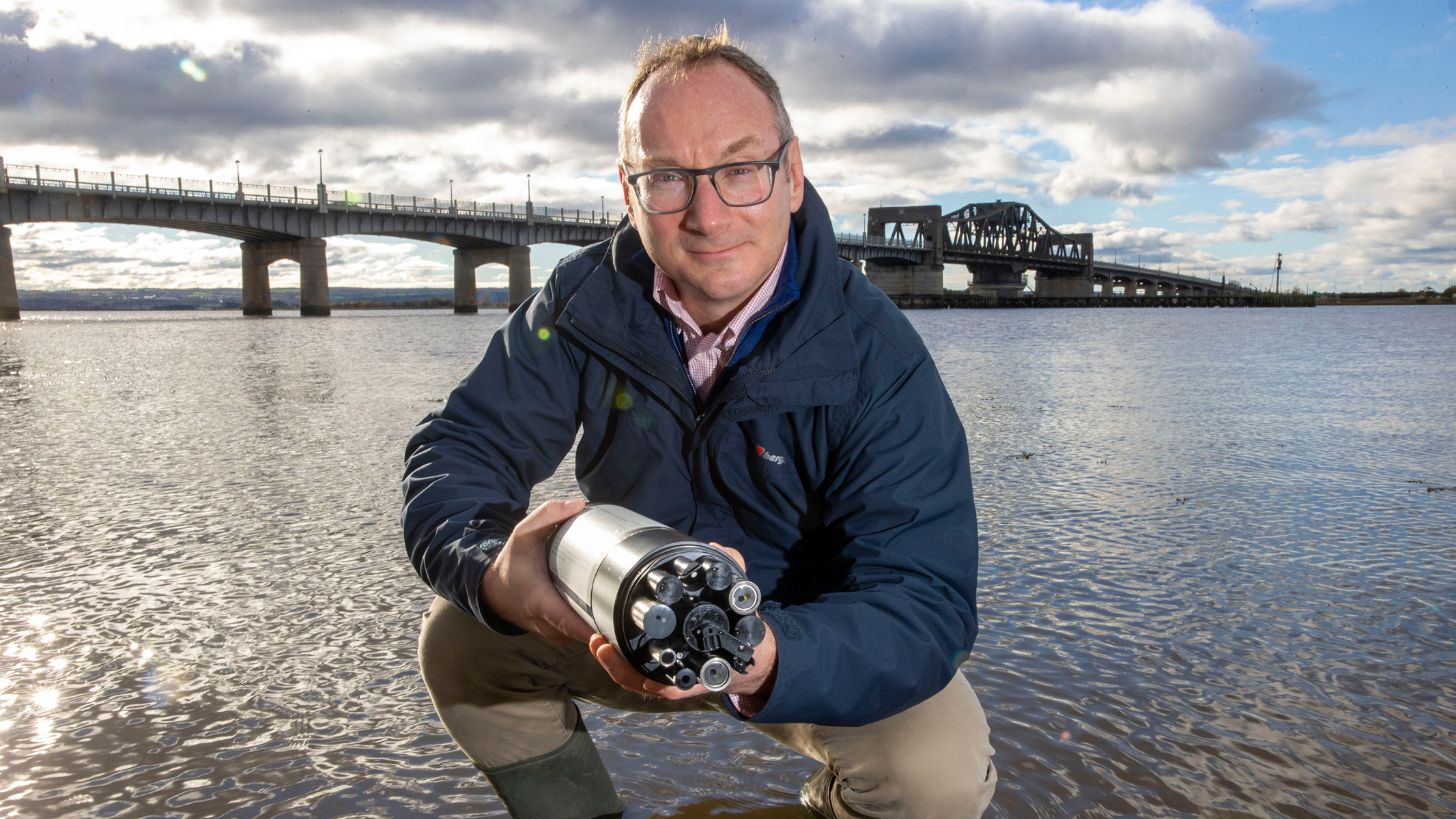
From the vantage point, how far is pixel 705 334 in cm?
255

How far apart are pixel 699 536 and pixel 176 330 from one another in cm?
4496

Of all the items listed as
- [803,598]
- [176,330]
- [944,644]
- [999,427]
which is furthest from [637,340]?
[176,330]

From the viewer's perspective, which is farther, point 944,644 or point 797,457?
point 797,457

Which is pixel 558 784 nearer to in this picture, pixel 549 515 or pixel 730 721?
pixel 730 721

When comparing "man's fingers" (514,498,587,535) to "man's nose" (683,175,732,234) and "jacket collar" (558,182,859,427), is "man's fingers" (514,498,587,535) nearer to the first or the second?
"jacket collar" (558,182,859,427)

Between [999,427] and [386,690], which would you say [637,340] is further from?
[999,427]

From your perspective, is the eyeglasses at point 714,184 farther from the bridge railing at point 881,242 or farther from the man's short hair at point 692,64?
the bridge railing at point 881,242

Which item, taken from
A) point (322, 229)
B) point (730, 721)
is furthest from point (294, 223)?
point (730, 721)

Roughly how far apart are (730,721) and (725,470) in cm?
137

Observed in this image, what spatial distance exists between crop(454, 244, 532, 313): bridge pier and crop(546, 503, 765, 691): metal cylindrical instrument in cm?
7113

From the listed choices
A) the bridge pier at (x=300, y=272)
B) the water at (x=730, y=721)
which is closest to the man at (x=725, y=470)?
the water at (x=730, y=721)

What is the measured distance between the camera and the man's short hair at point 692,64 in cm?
225

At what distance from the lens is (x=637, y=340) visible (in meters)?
2.44

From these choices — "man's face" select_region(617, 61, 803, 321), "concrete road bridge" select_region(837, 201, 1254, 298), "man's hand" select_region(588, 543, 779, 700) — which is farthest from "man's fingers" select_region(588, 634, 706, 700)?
"concrete road bridge" select_region(837, 201, 1254, 298)
